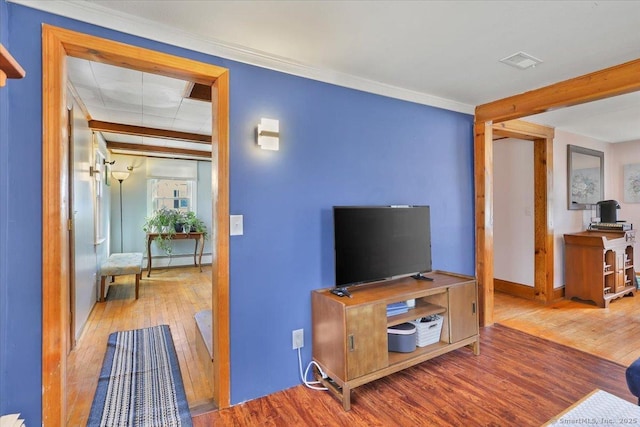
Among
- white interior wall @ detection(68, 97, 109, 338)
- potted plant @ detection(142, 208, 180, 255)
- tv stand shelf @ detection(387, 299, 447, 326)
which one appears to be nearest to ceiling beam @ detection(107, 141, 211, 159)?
potted plant @ detection(142, 208, 180, 255)

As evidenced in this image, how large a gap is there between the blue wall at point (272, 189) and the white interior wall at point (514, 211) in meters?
1.92

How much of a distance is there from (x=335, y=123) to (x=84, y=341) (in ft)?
10.2

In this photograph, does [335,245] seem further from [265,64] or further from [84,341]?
[84,341]

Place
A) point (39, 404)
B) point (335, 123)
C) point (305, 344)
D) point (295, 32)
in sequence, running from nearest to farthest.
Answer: point (39, 404)
point (295, 32)
point (305, 344)
point (335, 123)

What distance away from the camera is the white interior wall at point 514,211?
432 cm

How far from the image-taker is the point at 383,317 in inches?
84.4

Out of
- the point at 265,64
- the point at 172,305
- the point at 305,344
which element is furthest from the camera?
the point at 172,305

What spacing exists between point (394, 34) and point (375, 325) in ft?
6.10

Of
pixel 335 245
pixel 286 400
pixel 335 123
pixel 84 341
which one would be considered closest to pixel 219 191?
pixel 335 245

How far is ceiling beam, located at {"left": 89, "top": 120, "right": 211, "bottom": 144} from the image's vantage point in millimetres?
4215

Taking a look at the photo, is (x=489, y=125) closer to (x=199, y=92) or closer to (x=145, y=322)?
(x=199, y=92)

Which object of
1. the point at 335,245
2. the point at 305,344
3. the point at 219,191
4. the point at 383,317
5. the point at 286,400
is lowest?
the point at 286,400

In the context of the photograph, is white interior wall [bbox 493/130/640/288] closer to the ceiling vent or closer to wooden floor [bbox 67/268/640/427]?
wooden floor [bbox 67/268/640/427]

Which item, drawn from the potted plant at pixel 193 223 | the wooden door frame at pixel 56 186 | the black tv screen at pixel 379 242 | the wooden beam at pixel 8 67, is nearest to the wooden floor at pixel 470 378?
the wooden door frame at pixel 56 186
